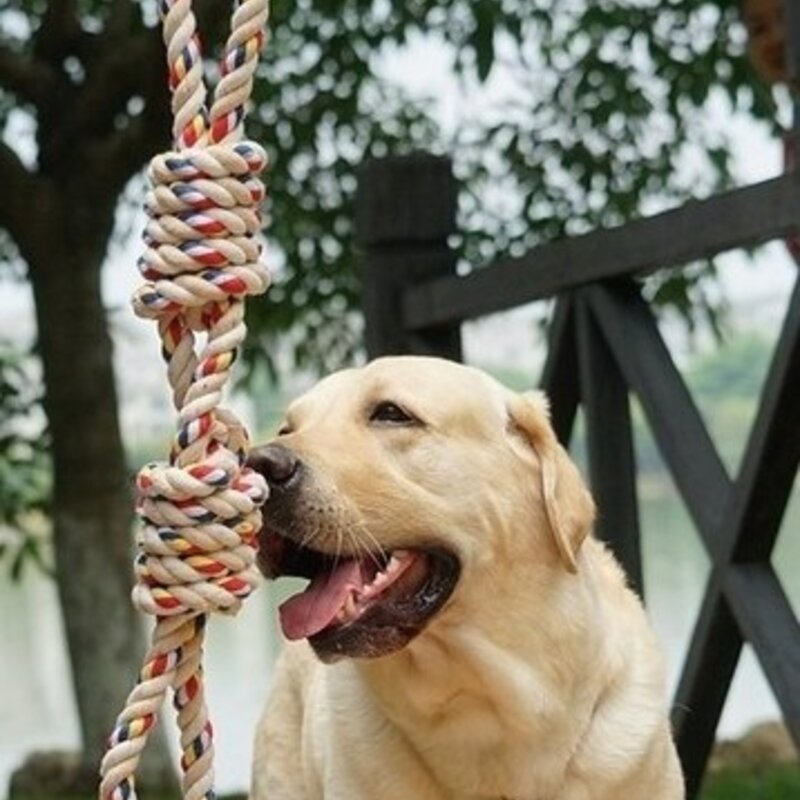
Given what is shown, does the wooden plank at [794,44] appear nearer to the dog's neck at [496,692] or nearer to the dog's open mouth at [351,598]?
the dog's neck at [496,692]

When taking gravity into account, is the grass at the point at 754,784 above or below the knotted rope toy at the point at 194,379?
below

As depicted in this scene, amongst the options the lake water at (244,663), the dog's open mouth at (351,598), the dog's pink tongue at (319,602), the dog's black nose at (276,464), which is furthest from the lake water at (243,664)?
the dog's black nose at (276,464)

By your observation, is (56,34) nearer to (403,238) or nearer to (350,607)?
(403,238)

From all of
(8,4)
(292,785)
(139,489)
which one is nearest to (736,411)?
(8,4)

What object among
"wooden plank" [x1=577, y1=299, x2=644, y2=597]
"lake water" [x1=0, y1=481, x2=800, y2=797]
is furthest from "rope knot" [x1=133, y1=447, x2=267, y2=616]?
"lake water" [x1=0, y1=481, x2=800, y2=797]

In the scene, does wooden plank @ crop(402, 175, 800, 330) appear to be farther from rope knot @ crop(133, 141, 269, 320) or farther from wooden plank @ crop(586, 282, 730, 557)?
rope knot @ crop(133, 141, 269, 320)

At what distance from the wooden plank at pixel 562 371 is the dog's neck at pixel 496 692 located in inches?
56.2

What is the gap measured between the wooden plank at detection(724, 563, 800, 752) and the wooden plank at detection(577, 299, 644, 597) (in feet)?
1.98

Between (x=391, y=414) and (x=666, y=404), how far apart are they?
123 centimetres

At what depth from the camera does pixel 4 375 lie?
8.52 metres

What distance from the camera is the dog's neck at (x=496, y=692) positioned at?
3.93 meters

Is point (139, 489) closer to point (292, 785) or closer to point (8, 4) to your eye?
point (292, 785)

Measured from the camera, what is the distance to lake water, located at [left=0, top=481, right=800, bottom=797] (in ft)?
33.7

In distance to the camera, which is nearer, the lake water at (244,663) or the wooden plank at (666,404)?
the wooden plank at (666,404)
